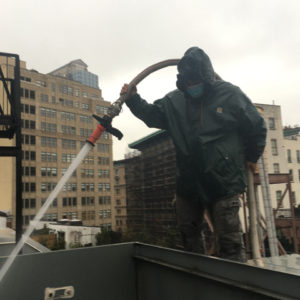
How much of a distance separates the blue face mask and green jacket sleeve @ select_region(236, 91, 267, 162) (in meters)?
0.31

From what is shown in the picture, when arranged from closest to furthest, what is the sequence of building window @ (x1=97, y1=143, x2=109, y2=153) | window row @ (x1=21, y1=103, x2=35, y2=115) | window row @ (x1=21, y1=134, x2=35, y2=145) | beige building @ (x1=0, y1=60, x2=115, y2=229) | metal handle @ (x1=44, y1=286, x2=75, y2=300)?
metal handle @ (x1=44, y1=286, x2=75, y2=300), beige building @ (x1=0, y1=60, x2=115, y2=229), window row @ (x1=21, y1=134, x2=35, y2=145), window row @ (x1=21, y1=103, x2=35, y2=115), building window @ (x1=97, y1=143, x2=109, y2=153)

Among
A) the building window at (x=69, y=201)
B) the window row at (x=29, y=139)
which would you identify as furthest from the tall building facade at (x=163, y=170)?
the window row at (x=29, y=139)

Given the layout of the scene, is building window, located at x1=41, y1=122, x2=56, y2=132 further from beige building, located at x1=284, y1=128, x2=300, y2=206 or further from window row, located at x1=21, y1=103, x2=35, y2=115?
beige building, located at x1=284, y1=128, x2=300, y2=206

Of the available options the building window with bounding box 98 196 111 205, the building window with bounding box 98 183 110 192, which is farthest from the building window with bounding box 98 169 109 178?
the building window with bounding box 98 196 111 205

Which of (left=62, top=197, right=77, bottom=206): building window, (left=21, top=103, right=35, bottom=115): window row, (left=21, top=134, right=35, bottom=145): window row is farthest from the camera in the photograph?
(left=62, top=197, right=77, bottom=206): building window

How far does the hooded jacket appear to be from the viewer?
8.02 feet

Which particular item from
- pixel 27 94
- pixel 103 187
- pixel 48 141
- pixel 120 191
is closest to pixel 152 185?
pixel 103 187

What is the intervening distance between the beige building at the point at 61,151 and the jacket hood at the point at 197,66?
58.2 metres

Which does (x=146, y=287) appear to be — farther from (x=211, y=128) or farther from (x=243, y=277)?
(x=211, y=128)

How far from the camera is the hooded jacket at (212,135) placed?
A: 8.02ft

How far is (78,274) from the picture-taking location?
103 inches

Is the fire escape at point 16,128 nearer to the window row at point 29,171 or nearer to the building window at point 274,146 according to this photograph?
the building window at point 274,146

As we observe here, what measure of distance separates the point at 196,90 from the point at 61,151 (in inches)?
2641

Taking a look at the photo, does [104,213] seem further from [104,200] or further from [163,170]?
[163,170]
